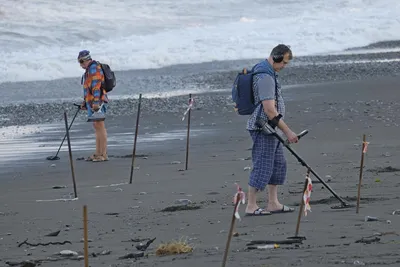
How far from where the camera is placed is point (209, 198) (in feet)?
30.5

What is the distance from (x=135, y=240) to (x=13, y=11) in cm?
3695

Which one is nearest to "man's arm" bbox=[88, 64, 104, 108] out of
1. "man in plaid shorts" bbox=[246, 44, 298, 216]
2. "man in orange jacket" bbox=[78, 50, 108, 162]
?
"man in orange jacket" bbox=[78, 50, 108, 162]

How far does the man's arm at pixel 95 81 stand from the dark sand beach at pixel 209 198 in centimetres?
74

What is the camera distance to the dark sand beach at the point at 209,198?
21.6 ft

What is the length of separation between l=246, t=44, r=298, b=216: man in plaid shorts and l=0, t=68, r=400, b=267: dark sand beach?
216 millimetres

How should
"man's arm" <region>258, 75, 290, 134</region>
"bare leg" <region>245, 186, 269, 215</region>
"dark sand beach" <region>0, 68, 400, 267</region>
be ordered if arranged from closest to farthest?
"dark sand beach" <region>0, 68, 400, 267</region>, "man's arm" <region>258, 75, 290, 134</region>, "bare leg" <region>245, 186, 269, 215</region>

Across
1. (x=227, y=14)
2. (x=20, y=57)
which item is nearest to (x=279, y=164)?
(x=20, y=57)

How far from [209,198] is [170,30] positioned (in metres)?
32.4

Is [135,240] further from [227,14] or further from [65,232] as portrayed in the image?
[227,14]

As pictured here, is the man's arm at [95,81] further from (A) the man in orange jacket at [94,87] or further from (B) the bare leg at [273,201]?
(B) the bare leg at [273,201]

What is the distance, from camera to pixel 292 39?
37469mm

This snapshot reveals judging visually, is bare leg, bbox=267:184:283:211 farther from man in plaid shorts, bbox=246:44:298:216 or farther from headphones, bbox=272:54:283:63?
headphones, bbox=272:54:283:63

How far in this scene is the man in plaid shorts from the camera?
8.24 metres

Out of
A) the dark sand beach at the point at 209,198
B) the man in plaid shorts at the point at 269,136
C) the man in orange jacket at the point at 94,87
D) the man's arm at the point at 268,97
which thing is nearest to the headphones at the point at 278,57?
the man in plaid shorts at the point at 269,136
